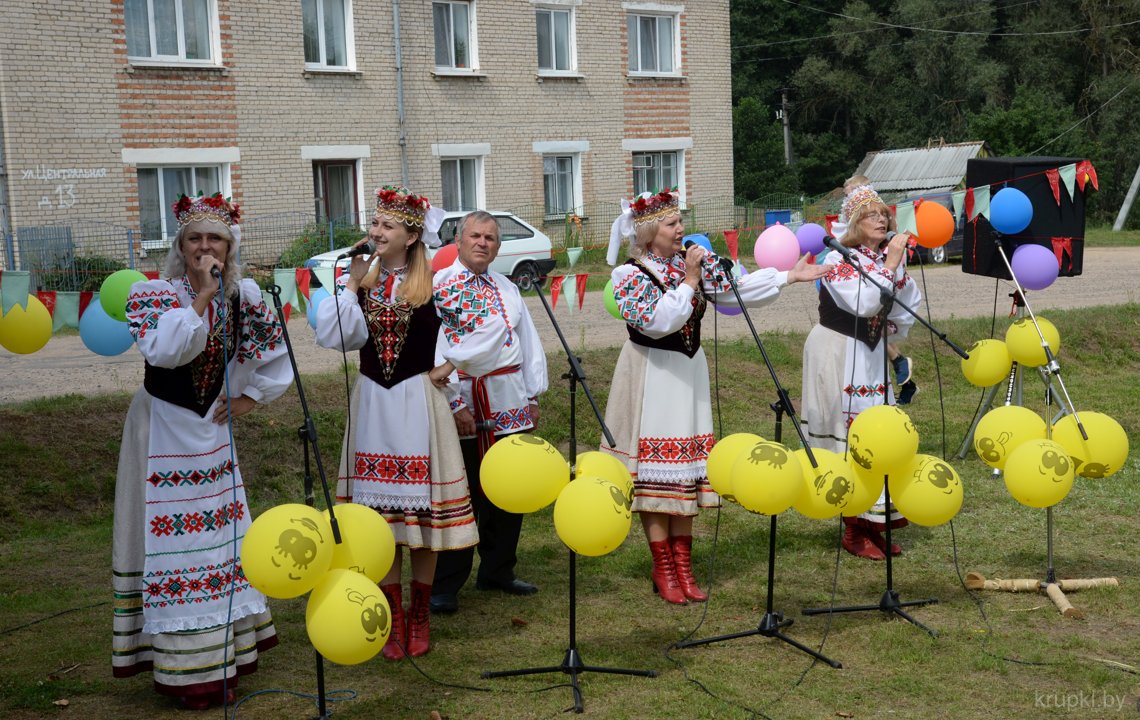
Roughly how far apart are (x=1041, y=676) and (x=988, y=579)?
4.05 ft

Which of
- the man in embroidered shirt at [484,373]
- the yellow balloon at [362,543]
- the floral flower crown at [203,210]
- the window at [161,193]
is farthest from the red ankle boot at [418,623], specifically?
the window at [161,193]

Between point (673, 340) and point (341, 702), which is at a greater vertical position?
point (673, 340)

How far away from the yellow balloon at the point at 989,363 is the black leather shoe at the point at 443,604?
11.1 feet

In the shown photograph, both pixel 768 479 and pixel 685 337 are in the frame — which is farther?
pixel 685 337

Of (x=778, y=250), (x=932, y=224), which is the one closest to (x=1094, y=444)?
(x=932, y=224)

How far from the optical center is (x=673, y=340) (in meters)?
5.58

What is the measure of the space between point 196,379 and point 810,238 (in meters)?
3.79

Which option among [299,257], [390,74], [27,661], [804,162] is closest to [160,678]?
[27,661]

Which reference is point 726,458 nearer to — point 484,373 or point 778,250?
point 484,373

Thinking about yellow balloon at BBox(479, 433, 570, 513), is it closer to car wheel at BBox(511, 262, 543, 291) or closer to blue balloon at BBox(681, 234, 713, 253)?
blue balloon at BBox(681, 234, 713, 253)

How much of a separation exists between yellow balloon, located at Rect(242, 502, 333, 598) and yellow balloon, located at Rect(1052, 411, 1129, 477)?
11.0 feet

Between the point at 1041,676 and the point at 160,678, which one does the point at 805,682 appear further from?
the point at 160,678

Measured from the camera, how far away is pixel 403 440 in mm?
4895

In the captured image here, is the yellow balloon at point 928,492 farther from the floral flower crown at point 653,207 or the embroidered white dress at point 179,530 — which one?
the embroidered white dress at point 179,530
